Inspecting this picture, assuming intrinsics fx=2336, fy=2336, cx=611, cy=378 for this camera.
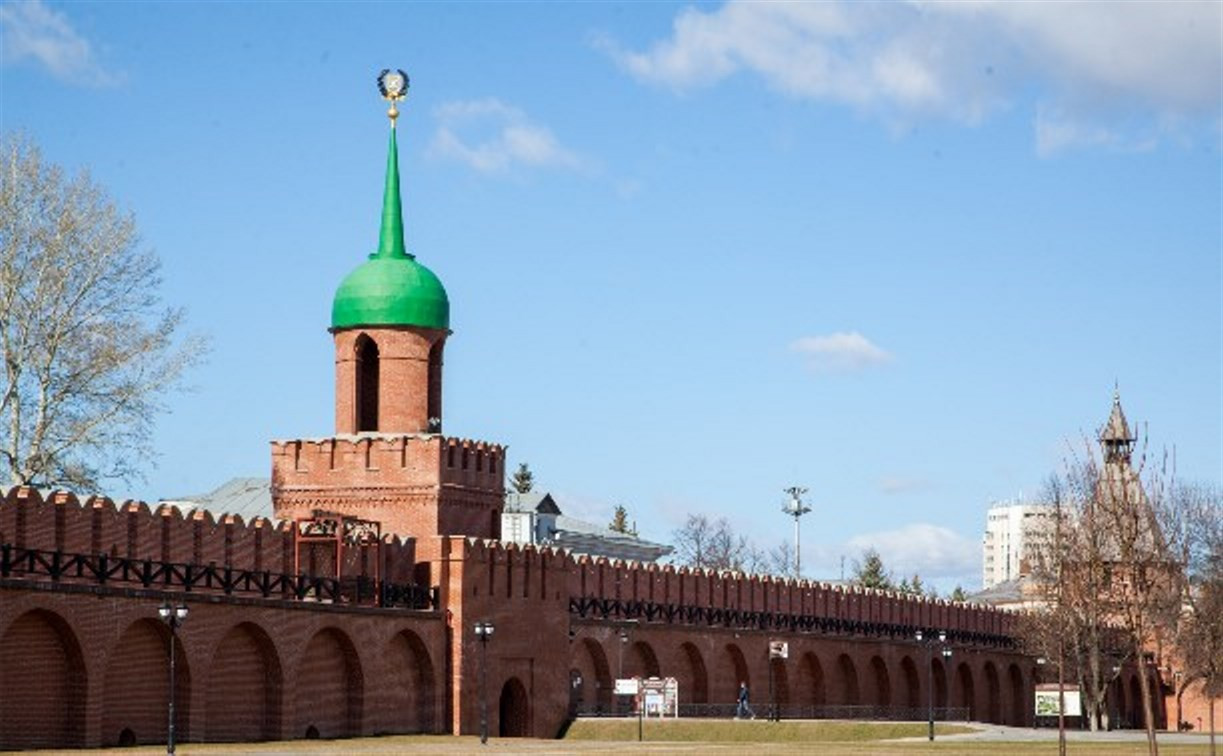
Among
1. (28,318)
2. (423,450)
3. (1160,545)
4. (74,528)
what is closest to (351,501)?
(423,450)

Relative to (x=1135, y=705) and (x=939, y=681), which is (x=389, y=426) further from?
(x=1135, y=705)

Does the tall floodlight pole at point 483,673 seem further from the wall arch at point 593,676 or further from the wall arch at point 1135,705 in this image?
the wall arch at point 1135,705

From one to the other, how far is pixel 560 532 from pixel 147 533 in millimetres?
76738

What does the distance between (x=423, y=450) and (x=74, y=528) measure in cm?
1653

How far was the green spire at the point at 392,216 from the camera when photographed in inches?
2753

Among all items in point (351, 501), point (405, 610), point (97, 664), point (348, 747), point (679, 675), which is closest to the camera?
point (97, 664)

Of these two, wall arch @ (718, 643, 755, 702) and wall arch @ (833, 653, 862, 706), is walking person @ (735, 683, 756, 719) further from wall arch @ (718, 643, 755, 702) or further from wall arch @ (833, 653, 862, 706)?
wall arch @ (833, 653, 862, 706)

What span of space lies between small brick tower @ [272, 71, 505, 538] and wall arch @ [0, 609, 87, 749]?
1772cm

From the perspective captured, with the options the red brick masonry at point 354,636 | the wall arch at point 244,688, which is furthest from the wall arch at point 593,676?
the wall arch at point 244,688

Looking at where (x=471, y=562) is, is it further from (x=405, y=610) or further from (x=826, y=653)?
(x=826, y=653)

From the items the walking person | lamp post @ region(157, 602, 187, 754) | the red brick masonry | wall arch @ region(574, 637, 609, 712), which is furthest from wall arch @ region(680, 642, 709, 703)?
lamp post @ region(157, 602, 187, 754)

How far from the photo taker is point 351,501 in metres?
69.2

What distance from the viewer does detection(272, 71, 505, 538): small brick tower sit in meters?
68.8

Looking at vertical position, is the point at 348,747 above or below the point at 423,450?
below
